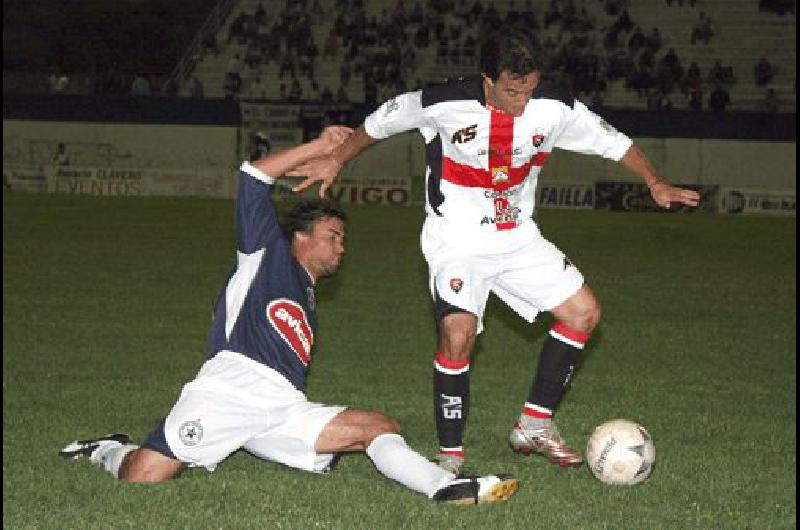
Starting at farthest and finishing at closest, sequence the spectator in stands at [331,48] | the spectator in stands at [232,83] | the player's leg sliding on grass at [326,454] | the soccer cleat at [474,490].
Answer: the spectator in stands at [331,48], the spectator in stands at [232,83], the player's leg sliding on grass at [326,454], the soccer cleat at [474,490]

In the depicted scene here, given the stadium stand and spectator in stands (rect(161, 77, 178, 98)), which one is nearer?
the stadium stand

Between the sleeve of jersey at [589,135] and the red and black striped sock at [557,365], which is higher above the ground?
the sleeve of jersey at [589,135]

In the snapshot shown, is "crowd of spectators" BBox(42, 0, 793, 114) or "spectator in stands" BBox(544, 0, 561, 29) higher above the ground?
"spectator in stands" BBox(544, 0, 561, 29)

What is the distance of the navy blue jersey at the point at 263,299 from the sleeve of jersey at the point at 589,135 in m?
1.66

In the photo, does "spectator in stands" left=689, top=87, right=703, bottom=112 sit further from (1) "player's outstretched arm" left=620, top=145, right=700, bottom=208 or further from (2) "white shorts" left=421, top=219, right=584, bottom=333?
(2) "white shorts" left=421, top=219, right=584, bottom=333

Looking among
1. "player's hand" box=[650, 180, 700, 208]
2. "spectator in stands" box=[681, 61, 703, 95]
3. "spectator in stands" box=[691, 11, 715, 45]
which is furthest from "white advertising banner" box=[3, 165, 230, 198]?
"player's hand" box=[650, 180, 700, 208]

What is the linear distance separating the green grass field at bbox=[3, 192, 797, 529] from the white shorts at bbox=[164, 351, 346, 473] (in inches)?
5.9

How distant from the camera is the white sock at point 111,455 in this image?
6422 mm

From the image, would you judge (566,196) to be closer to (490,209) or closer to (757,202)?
(757,202)

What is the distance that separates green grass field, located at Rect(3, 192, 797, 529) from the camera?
19.5 feet

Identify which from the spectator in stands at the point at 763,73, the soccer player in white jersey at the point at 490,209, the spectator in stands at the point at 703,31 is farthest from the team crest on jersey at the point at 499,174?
the spectator in stands at the point at 703,31

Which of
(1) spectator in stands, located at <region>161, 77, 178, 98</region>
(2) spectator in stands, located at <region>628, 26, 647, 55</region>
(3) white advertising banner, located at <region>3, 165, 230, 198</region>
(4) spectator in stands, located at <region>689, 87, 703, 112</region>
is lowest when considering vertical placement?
(3) white advertising banner, located at <region>3, 165, 230, 198</region>

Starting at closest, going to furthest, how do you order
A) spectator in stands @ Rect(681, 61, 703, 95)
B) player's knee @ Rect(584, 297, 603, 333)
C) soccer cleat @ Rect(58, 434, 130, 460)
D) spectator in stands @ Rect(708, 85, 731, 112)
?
soccer cleat @ Rect(58, 434, 130, 460), player's knee @ Rect(584, 297, 603, 333), spectator in stands @ Rect(708, 85, 731, 112), spectator in stands @ Rect(681, 61, 703, 95)

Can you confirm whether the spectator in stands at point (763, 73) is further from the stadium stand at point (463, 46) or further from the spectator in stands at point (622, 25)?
the spectator in stands at point (622, 25)
